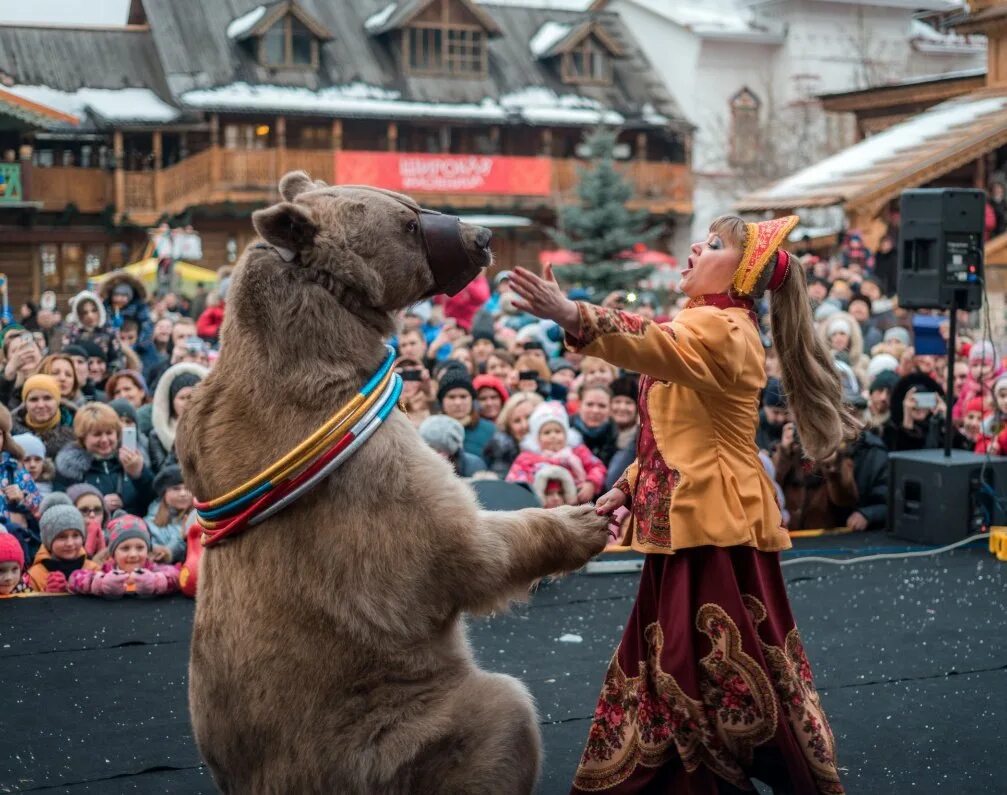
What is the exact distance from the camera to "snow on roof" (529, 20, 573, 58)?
100.0 feet

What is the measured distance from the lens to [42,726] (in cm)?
457

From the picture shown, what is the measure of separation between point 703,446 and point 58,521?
3773mm

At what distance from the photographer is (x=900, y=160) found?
58.2ft

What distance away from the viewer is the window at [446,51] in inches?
1144

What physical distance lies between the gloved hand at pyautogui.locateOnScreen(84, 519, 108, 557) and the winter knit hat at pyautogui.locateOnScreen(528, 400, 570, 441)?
2373 millimetres

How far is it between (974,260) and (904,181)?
9918mm

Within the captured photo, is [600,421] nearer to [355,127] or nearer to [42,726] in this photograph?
[42,726]

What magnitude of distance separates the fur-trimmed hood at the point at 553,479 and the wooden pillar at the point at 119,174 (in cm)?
2097

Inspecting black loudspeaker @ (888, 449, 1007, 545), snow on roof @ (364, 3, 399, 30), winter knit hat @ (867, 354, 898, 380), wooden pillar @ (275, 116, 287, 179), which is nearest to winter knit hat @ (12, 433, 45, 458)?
black loudspeaker @ (888, 449, 1007, 545)

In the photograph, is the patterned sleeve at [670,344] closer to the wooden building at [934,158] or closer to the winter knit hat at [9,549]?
the winter knit hat at [9,549]

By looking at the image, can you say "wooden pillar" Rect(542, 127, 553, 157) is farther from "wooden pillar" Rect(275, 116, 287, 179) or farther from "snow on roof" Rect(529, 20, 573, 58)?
"wooden pillar" Rect(275, 116, 287, 179)

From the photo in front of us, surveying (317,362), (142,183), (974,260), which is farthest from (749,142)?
(317,362)

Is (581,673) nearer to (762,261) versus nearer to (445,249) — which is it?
(762,261)

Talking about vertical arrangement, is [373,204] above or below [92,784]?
above
